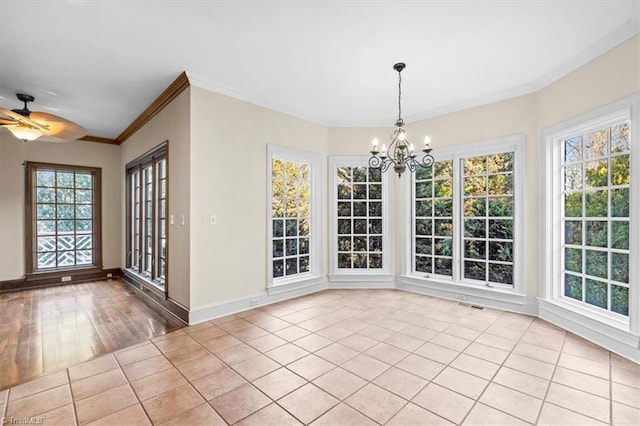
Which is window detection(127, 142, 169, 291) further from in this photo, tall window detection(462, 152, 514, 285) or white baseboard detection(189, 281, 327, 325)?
tall window detection(462, 152, 514, 285)

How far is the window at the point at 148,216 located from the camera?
4609 millimetres

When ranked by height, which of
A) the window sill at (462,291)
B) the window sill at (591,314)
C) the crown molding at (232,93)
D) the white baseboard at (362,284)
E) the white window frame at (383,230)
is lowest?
the white baseboard at (362,284)

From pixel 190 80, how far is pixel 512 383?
4497mm

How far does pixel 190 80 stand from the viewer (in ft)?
11.9

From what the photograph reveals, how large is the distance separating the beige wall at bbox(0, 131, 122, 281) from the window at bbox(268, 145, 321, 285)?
13.9 feet

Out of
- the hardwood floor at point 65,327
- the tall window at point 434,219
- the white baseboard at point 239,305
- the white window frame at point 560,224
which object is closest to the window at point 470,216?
the tall window at point 434,219

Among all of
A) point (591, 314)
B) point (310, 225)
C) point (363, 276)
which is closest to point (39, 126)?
point (310, 225)

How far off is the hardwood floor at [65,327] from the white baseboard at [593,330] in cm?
458

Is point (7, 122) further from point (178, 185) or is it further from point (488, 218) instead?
point (488, 218)

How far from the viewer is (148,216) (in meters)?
5.27

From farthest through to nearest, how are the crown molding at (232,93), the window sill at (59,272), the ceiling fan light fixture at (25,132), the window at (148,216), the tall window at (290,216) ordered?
the window sill at (59,272), the tall window at (290,216), the window at (148,216), the crown molding at (232,93), the ceiling fan light fixture at (25,132)

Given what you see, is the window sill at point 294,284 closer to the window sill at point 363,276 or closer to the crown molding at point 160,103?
the window sill at point 363,276

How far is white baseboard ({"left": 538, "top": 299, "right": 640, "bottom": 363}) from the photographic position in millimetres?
2766

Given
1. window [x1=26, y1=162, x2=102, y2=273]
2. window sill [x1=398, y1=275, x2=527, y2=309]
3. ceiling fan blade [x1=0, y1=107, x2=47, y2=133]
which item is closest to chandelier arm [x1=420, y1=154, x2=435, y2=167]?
window sill [x1=398, y1=275, x2=527, y2=309]
